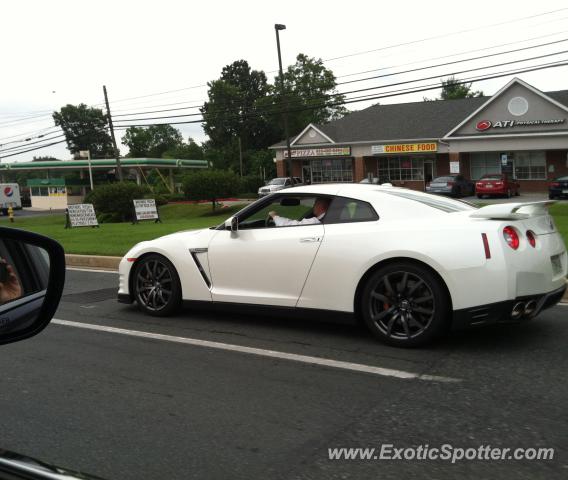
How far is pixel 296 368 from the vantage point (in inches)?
193

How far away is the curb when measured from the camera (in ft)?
37.6

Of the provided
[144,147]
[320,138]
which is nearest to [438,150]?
[320,138]

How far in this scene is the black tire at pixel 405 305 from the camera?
5.12m

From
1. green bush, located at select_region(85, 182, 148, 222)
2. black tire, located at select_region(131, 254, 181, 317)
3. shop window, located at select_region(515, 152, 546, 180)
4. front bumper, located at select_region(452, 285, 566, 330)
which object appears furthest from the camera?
shop window, located at select_region(515, 152, 546, 180)

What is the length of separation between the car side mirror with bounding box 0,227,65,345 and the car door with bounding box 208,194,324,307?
3781mm

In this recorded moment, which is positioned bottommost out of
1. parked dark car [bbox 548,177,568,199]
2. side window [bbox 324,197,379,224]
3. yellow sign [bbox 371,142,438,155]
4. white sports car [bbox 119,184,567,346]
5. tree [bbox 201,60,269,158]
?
parked dark car [bbox 548,177,568,199]

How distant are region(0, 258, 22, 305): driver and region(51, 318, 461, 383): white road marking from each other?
10.6 ft

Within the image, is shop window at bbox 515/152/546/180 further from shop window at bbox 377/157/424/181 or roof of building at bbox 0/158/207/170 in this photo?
roof of building at bbox 0/158/207/170

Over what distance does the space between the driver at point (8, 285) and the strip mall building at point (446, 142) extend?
1624 inches

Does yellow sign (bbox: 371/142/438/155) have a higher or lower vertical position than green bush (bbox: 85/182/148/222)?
higher

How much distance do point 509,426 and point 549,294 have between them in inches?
77.8

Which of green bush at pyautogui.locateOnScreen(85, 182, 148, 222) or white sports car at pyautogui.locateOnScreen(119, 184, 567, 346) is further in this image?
green bush at pyautogui.locateOnScreen(85, 182, 148, 222)

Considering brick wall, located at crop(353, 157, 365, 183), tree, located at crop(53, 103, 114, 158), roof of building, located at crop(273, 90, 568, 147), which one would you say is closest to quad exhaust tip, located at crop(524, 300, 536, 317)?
roof of building, located at crop(273, 90, 568, 147)

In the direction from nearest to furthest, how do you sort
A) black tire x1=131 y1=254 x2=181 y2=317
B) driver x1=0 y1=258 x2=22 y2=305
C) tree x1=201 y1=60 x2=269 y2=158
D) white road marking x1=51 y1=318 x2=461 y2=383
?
driver x1=0 y1=258 x2=22 y2=305, white road marking x1=51 y1=318 x2=461 y2=383, black tire x1=131 y1=254 x2=181 y2=317, tree x1=201 y1=60 x2=269 y2=158
